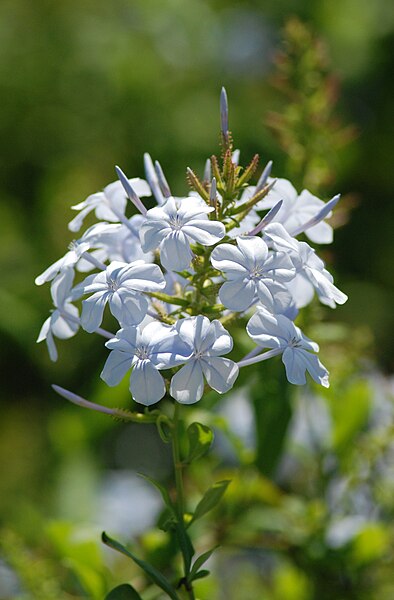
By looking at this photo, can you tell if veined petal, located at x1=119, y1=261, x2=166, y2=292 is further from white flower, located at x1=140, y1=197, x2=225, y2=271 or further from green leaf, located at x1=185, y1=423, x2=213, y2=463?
green leaf, located at x1=185, y1=423, x2=213, y2=463

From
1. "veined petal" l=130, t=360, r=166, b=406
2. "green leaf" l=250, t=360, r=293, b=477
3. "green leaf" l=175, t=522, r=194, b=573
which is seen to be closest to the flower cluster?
"veined petal" l=130, t=360, r=166, b=406

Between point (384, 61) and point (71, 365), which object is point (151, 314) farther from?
point (384, 61)

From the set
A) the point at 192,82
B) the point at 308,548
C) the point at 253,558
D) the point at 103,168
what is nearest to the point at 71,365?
the point at 103,168

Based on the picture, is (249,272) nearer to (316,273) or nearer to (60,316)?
(316,273)

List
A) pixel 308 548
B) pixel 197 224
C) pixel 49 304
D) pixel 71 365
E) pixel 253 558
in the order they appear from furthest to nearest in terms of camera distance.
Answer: pixel 71 365
pixel 49 304
pixel 253 558
pixel 308 548
pixel 197 224

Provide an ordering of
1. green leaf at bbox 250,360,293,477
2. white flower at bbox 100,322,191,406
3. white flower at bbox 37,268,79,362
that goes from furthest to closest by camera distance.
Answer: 1. green leaf at bbox 250,360,293,477
2. white flower at bbox 37,268,79,362
3. white flower at bbox 100,322,191,406
